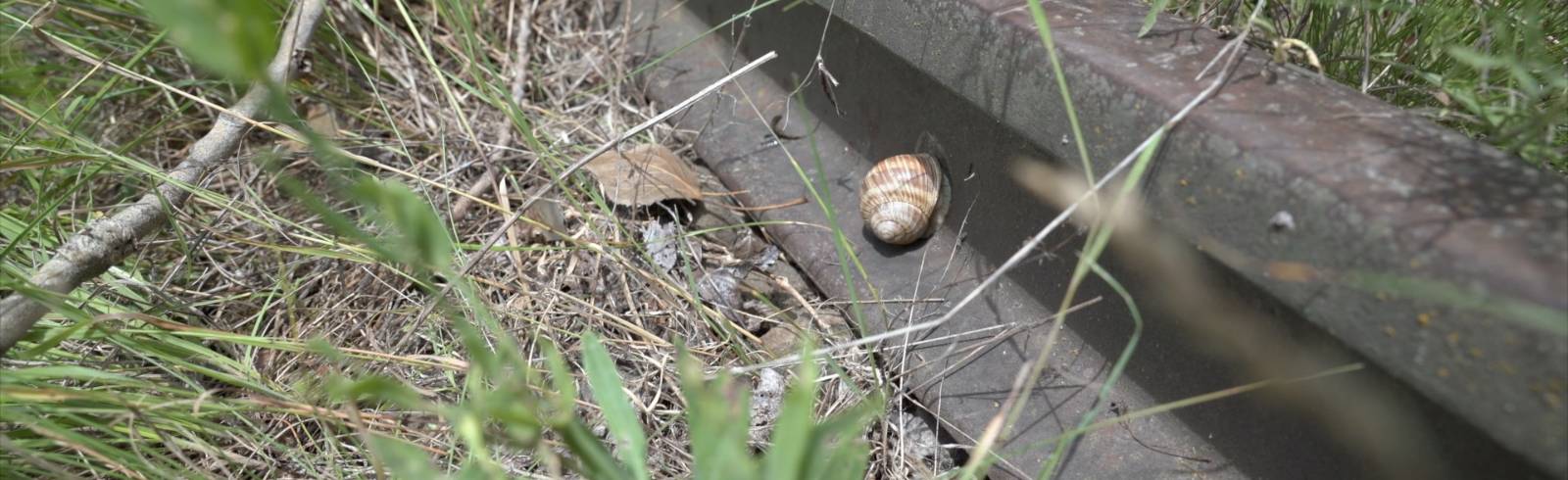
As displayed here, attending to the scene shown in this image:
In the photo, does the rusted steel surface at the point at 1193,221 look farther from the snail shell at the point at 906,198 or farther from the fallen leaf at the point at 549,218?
the fallen leaf at the point at 549,218

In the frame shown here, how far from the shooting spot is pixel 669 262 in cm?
238

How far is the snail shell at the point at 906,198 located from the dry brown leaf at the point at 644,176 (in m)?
0.50

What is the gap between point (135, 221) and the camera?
6.65 feet

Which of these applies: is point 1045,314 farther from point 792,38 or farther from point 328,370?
point 328,370

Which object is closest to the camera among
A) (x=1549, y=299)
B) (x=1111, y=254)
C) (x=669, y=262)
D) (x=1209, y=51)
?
(x=1549, y=299)

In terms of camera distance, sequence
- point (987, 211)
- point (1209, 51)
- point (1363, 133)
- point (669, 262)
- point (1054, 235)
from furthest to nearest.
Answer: point (669, 262), point (987, 211), point (1054, 235), point (1209, 51), point (1363, 133)

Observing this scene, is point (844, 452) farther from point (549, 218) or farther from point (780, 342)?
point (549, 218)

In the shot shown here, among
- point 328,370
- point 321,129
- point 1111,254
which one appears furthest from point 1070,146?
point 321,129

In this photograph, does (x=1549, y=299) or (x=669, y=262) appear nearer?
(x=1549, y=299)

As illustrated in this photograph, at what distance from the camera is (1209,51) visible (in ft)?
5.20

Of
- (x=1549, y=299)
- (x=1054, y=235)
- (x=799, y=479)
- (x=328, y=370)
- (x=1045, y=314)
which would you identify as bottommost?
(x=328, y=370)

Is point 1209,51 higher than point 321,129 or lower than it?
higher

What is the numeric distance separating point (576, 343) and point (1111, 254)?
104 centimetres

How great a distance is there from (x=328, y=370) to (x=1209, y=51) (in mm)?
1660
